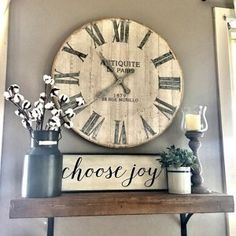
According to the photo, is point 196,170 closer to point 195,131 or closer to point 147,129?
point 195,131

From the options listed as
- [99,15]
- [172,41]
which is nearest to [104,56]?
[99,15]

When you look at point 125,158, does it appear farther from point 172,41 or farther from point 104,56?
point 172,41

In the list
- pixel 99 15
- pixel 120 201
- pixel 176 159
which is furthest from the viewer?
pixel 99 15

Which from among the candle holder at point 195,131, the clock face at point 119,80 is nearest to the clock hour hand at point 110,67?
the clock face at point 119,80

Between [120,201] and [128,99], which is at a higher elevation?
[128,99]

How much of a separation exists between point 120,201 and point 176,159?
292 millimetres

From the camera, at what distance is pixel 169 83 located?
4.66 ft

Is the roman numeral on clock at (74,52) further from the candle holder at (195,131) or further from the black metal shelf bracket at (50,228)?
the black metal shelf bracket at (50,228)

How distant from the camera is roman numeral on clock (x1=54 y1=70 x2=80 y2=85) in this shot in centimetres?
132

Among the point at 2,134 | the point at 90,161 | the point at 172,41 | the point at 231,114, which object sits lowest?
the point at 90,161

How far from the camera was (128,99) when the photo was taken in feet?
4.53

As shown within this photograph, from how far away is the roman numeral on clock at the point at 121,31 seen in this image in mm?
1408

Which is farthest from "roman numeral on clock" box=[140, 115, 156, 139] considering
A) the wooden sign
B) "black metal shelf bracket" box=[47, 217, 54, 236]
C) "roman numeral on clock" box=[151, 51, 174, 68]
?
"black metal shelf bracket" box=[47, 217, 54, 236]

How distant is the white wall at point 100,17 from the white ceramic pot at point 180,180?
0.17 meters
